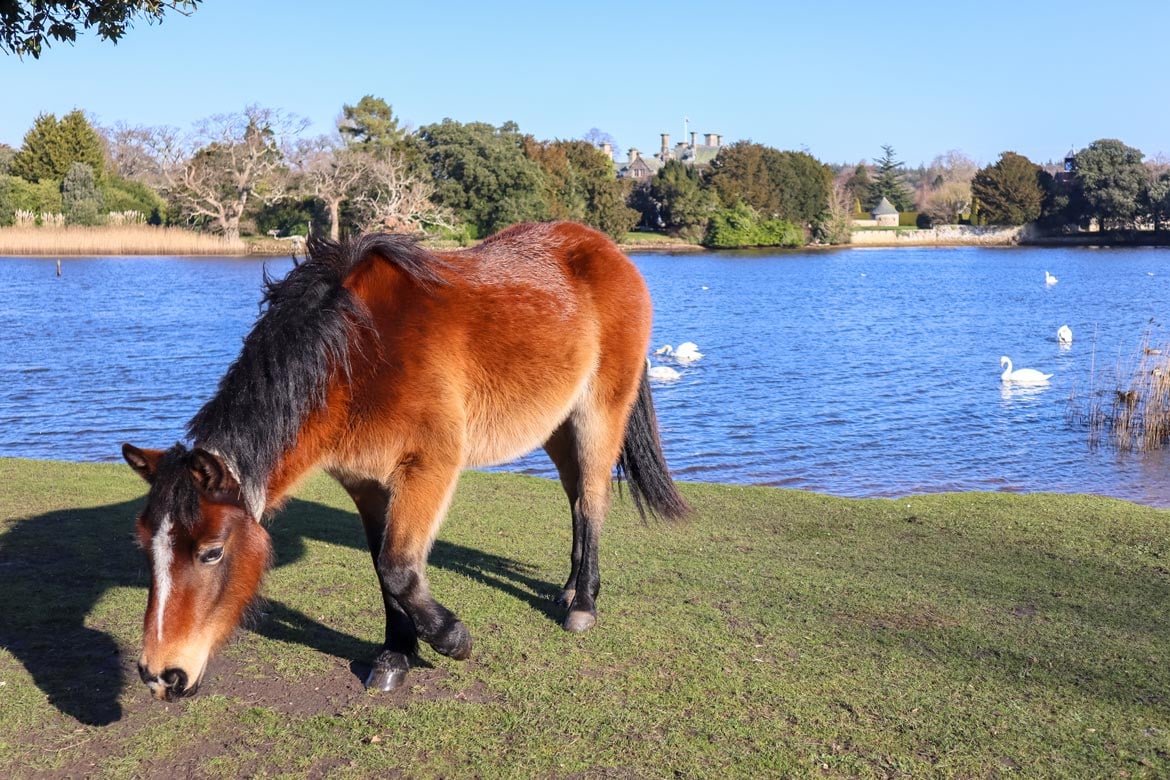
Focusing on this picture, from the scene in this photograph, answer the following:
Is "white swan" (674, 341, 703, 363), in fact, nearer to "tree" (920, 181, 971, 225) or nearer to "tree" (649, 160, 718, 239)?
"tree" (649, 160, 718, 239)

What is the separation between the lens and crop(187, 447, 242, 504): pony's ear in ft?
11.7

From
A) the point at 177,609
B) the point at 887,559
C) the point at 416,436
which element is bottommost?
the point at 887,559

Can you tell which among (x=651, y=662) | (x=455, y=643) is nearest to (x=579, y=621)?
(x=651, y=662)

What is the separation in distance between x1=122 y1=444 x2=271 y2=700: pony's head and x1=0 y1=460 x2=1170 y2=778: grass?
0.56 m

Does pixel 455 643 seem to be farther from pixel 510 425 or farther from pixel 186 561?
pixel 186 561

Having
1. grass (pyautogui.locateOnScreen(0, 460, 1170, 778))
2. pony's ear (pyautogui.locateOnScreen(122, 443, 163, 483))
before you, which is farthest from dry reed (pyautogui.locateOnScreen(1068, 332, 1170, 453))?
pony's ear (pyautogui.locateOnScreen(122, 443, 163, 483))

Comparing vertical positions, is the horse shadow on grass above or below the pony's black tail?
below

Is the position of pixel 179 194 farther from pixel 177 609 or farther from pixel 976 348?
pixel 177 609

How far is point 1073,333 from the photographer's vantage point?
32.1m

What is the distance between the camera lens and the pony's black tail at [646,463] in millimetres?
6430

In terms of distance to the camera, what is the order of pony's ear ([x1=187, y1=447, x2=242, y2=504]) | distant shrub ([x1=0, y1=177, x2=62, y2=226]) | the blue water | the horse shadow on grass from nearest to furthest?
pony's ear ([x1=187, y1=447, x2=242, y2=504])
the horse shadow on grass
the blue water
distant shrub ([x1=0, y1=177, x2=62, y2=226])

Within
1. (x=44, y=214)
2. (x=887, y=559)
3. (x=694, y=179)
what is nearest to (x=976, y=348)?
(x=887, y=559)

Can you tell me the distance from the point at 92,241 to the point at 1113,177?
276ft

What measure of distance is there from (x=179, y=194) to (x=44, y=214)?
28.6 feet
